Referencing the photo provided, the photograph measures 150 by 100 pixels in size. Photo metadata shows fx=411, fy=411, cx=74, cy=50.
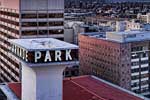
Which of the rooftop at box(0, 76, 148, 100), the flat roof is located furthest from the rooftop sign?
the rooftop at box(0, 76, 148, 100)

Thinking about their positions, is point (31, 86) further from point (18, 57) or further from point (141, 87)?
point (141, 87)

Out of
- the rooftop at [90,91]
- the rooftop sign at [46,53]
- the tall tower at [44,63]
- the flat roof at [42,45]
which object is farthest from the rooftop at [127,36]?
the rooftop sign at [46,53]

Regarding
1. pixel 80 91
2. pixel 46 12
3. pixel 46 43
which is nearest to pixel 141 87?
pixel 80 91

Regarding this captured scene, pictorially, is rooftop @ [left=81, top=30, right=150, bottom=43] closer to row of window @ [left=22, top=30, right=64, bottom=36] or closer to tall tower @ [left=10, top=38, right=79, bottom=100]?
row of window @ [left=22, top=30, right=64, bottom=36]

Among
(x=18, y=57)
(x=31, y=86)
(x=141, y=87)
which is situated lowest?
(x=141, y=87)

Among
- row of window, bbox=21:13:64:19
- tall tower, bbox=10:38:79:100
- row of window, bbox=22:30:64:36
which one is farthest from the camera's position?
row of window, bbox=22:30:64:36

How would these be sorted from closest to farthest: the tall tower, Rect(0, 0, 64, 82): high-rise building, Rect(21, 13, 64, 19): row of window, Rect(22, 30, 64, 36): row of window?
A: the tall tower < Rect(0, 0, 64, 82): high-rise building < Rect(21, 13, 64, 19): row of window < Rect(22, 30, 64, 36): row of window

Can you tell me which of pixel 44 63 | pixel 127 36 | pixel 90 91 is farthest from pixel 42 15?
pixel 44 63
